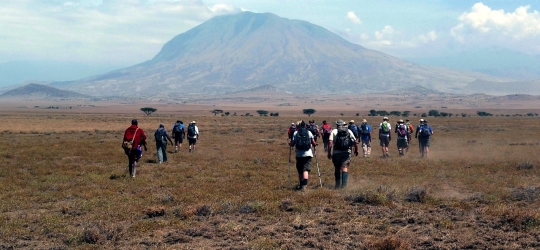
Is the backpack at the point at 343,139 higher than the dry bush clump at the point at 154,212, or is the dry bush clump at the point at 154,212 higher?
the backpack at the point at 343,139

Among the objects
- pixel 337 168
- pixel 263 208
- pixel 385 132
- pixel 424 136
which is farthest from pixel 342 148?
pixel 424 136

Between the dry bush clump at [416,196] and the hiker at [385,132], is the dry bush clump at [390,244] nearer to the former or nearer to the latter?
the dry bush clump at [416,196]

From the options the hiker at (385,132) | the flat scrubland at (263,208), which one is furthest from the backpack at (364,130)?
the flat scrubland at (263,208)

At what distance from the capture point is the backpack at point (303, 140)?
487 inches

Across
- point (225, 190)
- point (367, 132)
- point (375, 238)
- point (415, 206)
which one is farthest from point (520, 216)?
point (367, 132)

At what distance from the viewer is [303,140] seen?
487 inches

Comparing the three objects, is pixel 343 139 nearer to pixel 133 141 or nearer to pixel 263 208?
pixel 263 208

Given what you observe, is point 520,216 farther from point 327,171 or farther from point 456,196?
point 327,171

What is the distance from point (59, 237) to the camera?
8133mm

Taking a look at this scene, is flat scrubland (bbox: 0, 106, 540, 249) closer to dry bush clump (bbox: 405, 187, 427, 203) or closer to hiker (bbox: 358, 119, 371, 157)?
dry bush clump (bbox: 405, 187, 427, 203)

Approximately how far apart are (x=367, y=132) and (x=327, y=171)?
16.1ft

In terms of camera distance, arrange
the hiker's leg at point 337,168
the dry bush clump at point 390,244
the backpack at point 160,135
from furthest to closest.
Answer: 1. the backpack at point 160,135
2. the hiker's leg at point 337,168
3. the dry bush clump at point 390,244

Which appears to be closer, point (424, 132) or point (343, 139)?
point (343, 139)

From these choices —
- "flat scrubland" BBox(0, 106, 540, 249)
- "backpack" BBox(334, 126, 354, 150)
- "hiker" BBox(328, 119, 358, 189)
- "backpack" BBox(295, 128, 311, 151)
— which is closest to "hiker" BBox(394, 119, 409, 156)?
"flat scrubland" BBox(0, 106, 540, 249)
